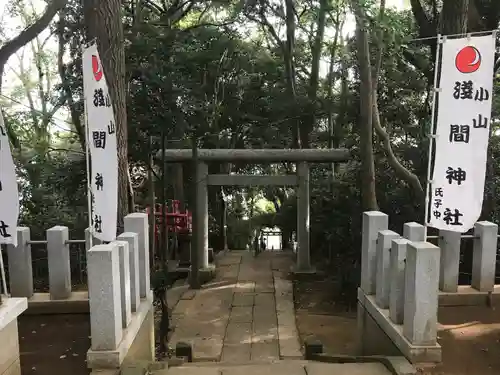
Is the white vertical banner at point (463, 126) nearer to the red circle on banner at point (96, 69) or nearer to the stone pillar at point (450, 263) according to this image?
the stone pillar at point (450, 263)

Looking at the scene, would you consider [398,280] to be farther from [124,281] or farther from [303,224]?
[303,224]

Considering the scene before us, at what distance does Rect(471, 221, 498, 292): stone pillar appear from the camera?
19.5ft

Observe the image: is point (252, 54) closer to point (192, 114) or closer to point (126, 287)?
point (192, 114)

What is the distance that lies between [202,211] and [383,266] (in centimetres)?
573

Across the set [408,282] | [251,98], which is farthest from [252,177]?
[408,282]

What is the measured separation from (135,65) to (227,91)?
754 cm

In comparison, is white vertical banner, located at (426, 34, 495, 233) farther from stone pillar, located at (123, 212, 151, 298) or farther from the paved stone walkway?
stone pillar, located at (123, 212, 151, 298)

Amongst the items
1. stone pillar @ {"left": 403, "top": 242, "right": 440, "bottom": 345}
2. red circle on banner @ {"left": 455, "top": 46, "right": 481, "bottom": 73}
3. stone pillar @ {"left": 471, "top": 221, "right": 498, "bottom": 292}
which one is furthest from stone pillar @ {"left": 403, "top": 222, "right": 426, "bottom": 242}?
red circle on banner @ {"left": 455, "top": 46, "right": 481, "bottom": 73}

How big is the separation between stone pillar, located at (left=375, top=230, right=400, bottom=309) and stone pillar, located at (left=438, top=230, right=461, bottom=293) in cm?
143

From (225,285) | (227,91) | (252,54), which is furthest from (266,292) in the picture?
(252,54)

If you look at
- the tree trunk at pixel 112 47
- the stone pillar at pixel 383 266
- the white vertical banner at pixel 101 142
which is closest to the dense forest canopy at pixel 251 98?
the tree trunk at pixel 112 47

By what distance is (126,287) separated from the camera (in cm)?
432

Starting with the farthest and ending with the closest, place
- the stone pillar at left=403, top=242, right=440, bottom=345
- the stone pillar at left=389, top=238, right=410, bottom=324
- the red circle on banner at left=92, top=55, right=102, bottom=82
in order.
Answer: the red circle on banner at left=92, top=55, right=102, bottom=82
the stone pillar at left=389, top=238, right=410, bottom=324
the stone pillar at left=403, top=242, right=440, bottom=345

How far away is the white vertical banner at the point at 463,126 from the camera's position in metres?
4.55
